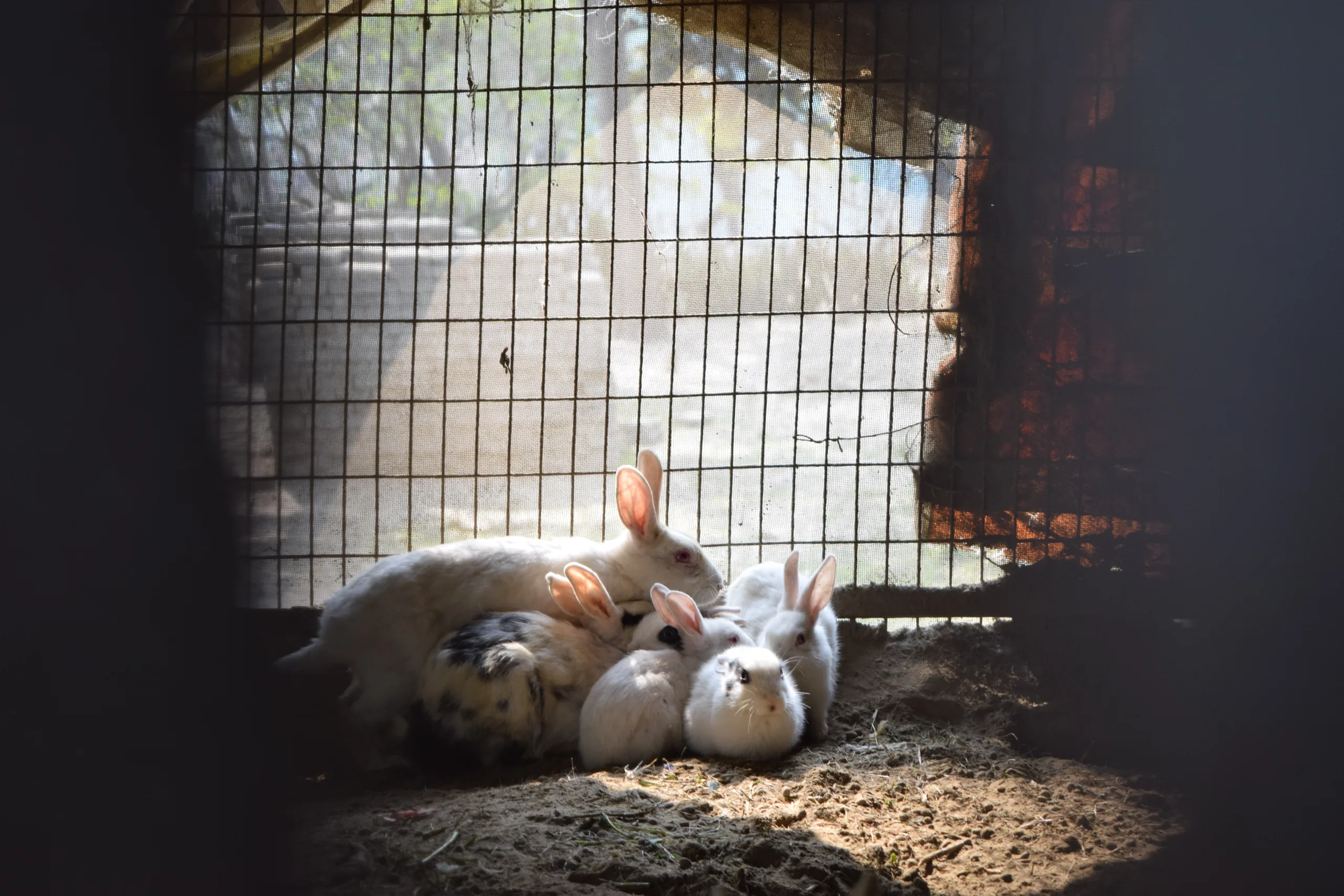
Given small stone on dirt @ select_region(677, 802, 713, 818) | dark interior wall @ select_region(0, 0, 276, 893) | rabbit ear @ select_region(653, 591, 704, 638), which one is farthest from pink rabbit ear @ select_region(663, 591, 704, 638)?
dark interior wall @ select_region(0, 0, 276, 893)

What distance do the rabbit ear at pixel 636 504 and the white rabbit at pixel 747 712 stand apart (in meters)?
0.93

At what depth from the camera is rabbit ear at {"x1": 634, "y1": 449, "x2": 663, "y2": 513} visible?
467 centimetres

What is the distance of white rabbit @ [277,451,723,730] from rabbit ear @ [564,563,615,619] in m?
0.20

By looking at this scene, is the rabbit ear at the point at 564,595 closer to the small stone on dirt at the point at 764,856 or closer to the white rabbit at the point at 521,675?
the white rabbit at the point at 521,675

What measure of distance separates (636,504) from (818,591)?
3.23ft

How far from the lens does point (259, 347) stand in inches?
158

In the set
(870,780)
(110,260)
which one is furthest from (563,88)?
(110,260)

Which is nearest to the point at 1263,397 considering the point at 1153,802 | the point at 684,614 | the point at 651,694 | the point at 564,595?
the point at 1153,802

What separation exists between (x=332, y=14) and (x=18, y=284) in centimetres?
388

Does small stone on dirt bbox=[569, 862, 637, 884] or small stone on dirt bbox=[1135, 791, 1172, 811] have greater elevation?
small stone on dirt bbox=[569, 862, 637, 884]

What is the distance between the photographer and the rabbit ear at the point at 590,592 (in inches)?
169

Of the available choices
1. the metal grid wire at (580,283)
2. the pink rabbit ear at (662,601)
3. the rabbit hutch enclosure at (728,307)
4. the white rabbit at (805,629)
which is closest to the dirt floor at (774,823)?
the rabbit hutch enclosure at (728,307)

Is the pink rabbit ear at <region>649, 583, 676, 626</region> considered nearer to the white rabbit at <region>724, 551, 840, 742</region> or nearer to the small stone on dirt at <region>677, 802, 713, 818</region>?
the white rabbit at <region>724, 551, 840, 742</region>

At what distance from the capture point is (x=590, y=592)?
4.35 metres
